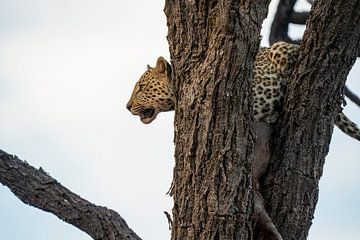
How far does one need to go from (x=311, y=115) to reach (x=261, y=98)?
2.88 ft

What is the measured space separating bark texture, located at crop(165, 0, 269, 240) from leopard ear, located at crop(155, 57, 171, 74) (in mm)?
2065

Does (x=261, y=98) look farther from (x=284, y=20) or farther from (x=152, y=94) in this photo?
(x=284, y=20)

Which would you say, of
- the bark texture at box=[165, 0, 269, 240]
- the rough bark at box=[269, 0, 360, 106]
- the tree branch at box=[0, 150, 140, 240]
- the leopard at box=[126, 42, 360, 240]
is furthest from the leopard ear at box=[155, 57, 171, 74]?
the bark texture at box=[165, 0, 269, 240]

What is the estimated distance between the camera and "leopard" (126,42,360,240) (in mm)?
3747

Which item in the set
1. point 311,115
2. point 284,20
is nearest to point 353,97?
point 284,20

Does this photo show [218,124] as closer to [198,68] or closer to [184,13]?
[198,68]

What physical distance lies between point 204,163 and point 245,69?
38 cm

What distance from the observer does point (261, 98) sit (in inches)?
182

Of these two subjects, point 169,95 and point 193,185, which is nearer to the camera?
point 193,185

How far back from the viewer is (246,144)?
3371mm

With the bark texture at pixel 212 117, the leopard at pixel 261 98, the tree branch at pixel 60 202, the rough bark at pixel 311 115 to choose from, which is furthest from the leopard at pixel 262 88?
the tree branch at pixel 60 202

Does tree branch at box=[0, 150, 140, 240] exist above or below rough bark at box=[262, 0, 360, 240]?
below

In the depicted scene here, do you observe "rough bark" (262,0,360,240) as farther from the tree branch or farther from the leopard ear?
the leopard ear

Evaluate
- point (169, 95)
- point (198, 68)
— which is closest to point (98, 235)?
point (198, 68)
